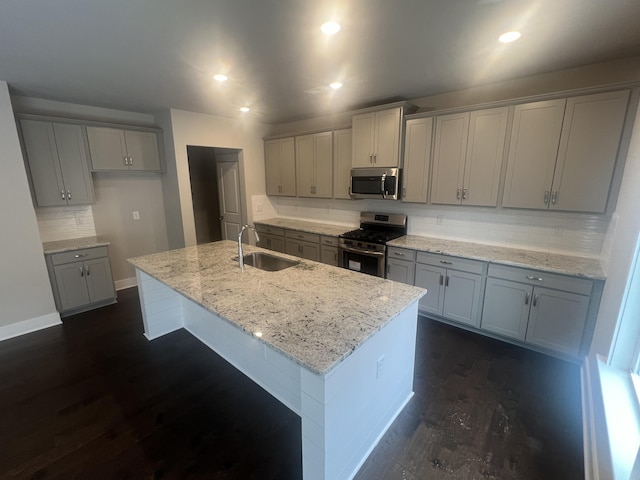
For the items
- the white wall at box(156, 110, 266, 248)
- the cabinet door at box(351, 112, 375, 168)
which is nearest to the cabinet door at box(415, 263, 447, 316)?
the cabinet door at box(351, 112, 375, 168)

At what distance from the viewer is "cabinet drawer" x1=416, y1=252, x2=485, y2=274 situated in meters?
2.90

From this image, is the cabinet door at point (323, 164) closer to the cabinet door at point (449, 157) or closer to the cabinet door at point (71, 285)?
the cabinet door at point (449, 157)

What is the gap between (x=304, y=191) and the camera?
4.77 meters

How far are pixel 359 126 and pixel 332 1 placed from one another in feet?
7.39

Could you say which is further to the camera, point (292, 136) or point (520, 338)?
Result: point (292, 136)

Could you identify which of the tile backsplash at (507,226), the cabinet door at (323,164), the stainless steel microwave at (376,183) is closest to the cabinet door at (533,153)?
the tile backsplash at (507,226)

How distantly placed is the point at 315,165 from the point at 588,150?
3202 millimetres

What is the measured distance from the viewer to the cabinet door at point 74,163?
11.3ft

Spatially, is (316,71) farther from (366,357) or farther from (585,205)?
(585,205)

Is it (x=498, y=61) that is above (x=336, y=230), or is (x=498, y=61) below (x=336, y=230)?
above

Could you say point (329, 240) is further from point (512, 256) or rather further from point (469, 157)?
point (512, 256)

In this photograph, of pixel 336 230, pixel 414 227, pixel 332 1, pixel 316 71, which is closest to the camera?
pixel 332 1

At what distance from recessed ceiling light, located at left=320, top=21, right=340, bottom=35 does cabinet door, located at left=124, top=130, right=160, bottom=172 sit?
3.34 m

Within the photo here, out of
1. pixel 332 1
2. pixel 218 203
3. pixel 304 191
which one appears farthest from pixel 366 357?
pixel 218 203
